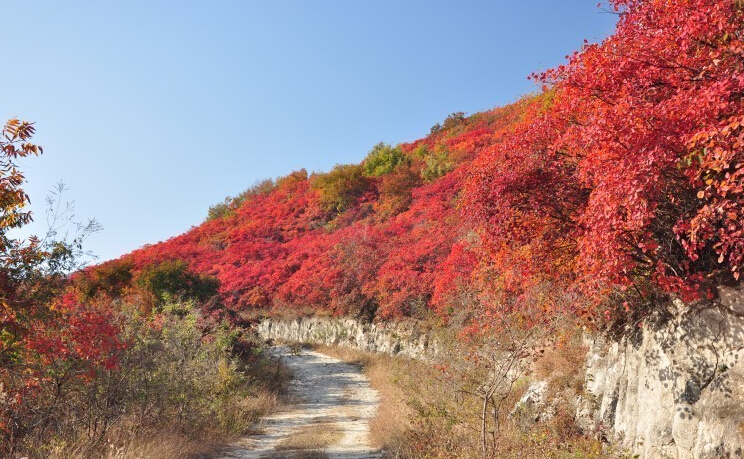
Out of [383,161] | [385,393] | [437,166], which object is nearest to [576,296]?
[385,393]

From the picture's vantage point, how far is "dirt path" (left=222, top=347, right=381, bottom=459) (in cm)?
1062

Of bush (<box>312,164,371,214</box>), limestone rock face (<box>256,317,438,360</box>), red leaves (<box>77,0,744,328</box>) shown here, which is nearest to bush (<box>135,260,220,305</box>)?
limestone rock face (<box>256,317,438,360</box>)

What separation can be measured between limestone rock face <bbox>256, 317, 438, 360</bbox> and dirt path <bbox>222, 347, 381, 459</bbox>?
7.87 ft

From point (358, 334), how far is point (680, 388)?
21.9m

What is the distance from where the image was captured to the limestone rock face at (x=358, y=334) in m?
22.5

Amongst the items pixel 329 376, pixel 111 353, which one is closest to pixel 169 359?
pixel 111 353

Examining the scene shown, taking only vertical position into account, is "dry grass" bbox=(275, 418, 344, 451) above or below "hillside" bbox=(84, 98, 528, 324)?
below

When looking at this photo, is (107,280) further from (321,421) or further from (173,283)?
(321,421)

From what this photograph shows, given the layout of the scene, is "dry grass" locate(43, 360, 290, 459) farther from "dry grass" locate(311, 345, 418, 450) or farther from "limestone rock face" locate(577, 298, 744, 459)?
"limestone rock face" locate(577, 298, 744, 459)

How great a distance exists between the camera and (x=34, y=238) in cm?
774

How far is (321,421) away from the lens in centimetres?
1426

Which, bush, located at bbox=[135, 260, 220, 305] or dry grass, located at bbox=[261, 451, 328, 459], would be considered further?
bush, located at bbox=[135, 260, 220, 305]

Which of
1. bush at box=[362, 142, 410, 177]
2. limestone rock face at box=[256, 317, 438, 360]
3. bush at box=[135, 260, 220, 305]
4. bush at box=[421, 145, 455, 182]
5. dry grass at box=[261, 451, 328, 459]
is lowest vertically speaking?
dry grass at box=[261, 451, 328, 459]

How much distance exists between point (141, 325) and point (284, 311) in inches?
941
